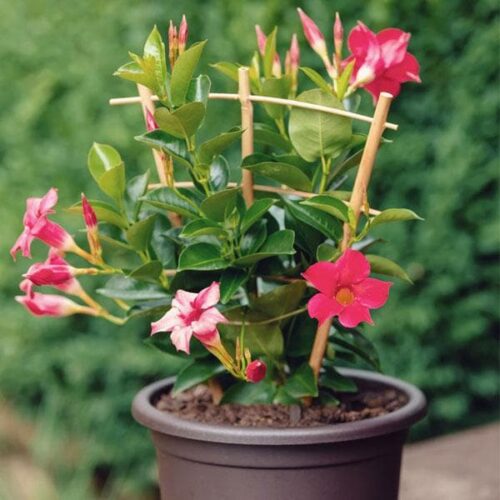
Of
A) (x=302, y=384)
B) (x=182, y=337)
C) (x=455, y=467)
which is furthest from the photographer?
(x=455, y=467)

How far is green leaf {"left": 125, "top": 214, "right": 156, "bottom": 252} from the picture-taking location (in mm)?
1430

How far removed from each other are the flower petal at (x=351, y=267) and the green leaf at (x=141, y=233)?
30cm

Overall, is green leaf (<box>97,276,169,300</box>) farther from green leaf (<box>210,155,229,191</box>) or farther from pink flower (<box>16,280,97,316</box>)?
green leaf (<box>210,155,229,191</box>)

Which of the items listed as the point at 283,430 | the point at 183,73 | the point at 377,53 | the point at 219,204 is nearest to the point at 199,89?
the point at 183,73

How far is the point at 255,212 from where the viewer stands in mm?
1365

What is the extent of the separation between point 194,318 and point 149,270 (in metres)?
0.19

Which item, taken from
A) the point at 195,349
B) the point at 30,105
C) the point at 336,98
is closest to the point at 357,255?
the point at 336,98

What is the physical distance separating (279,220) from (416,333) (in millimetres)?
1093

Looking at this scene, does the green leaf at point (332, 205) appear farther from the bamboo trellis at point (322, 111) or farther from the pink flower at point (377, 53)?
the pink flower at point (377, 53)

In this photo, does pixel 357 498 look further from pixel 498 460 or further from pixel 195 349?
pixel 498 460

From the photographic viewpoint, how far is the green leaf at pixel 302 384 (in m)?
1.43

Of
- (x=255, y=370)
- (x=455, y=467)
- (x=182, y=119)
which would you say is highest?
(x=182, y=119)

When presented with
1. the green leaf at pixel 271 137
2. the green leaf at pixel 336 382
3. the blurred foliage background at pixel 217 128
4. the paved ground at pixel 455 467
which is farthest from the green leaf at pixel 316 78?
the paved ground at pixel 455 467

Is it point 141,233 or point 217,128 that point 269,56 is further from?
point 217,128
